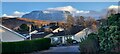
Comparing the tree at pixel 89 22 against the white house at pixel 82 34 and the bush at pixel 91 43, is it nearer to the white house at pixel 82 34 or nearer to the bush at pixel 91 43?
the white house at pixel 82 34

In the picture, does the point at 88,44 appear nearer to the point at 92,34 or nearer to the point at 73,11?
the point at 92,34

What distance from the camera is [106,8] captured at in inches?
262

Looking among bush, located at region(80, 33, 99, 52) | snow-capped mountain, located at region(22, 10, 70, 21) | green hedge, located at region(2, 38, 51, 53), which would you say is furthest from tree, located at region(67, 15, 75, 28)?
green hedge, located at region(2, 38, 51, 53)

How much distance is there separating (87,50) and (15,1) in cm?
206

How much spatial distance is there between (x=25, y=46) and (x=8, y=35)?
2.57ft

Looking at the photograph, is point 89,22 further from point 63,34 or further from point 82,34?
point 63,34

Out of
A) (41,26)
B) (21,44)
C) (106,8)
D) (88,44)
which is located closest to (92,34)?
(88,44)

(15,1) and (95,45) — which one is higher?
(15,1)

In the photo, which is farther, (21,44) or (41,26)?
(21,44)

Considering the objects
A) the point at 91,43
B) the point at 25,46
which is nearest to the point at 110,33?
the point at 91,43

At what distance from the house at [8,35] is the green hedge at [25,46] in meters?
0.21

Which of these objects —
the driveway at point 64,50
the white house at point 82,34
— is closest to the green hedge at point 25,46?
the driveway at point 64,50

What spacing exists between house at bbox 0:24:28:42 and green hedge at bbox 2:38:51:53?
21cm

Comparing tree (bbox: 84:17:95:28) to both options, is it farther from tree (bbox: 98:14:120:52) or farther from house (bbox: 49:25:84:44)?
tree (bbox: 98:14:120:52)
